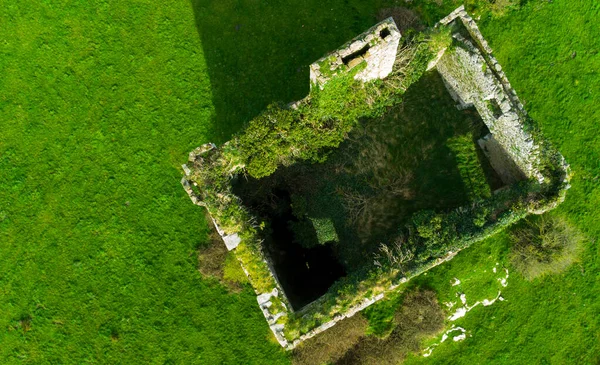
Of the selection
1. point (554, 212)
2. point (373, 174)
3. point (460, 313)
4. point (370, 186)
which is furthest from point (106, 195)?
point (554, 212)

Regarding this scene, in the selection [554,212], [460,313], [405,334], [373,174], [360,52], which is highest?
[360,52]

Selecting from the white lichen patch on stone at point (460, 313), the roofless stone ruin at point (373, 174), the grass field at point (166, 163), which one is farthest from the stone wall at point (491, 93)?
the white lichen patch on stone at point (460, 313)

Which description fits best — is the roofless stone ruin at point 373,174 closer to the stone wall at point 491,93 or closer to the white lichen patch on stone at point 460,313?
the stone wall at point 491,93

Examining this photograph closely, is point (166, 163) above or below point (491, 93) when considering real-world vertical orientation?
Answer: above

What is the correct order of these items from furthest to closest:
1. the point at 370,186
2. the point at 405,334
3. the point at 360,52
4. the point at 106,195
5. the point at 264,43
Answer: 1. the point at 264,43
2. the point at 106,195
3. the point at 370,186
4. the point at 405,334
5. the point at 360,52

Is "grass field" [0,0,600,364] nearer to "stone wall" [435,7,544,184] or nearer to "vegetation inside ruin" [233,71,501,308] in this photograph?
"vegetation inside ruin" [233,71,501,308]

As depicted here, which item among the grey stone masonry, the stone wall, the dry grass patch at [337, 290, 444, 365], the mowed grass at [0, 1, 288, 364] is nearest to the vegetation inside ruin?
the stone wall

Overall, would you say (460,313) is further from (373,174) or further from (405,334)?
(373,174)
